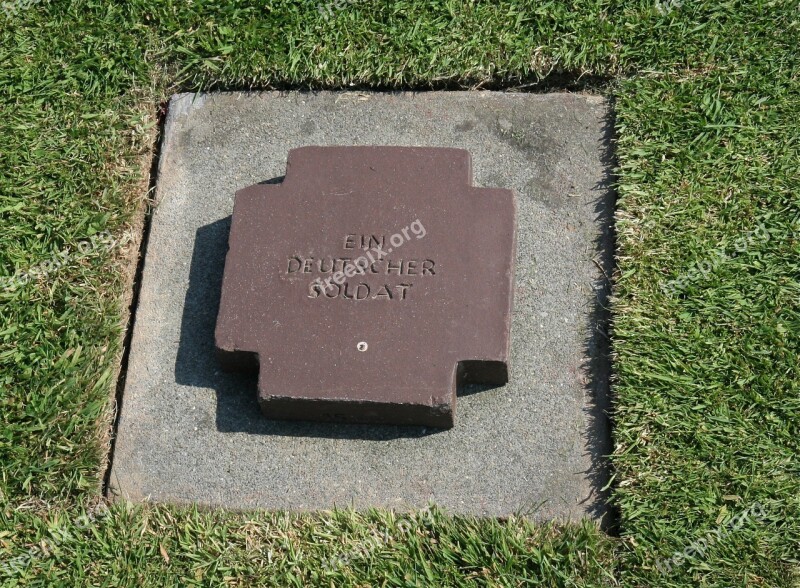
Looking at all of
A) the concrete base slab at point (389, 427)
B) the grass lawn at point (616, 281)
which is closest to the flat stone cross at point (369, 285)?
the concrete base slab at point (389, 427)

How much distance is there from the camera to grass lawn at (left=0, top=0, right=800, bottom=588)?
323 centimetres

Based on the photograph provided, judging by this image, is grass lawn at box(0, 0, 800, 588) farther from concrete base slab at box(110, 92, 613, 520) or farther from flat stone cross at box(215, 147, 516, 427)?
flat stone cross at box(215, 147, 516, 427)

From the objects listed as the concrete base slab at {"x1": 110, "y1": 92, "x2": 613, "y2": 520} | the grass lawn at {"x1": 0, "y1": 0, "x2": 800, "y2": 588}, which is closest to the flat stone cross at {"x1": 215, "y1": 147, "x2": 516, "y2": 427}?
the concrete base slab at {"x1": 110, "y1": 92, "x2": 613, "y2": 520}

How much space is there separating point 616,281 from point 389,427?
0.94 m

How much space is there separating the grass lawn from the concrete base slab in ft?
0.27

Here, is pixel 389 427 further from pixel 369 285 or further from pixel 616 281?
pixel 616 281

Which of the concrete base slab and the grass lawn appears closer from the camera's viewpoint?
the grass lawn

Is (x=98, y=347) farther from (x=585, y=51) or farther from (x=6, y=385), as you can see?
(x=585, y=51)

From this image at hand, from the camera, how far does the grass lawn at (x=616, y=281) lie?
323 cm

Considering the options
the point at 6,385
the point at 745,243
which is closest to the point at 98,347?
the point at 6,385

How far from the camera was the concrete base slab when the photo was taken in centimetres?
338

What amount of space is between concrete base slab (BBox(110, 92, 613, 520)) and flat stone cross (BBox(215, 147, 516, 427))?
0.40 feet

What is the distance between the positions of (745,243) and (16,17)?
3.08m

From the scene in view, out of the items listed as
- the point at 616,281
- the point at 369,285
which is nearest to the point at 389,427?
the point at 369,285
